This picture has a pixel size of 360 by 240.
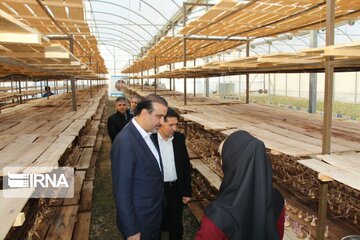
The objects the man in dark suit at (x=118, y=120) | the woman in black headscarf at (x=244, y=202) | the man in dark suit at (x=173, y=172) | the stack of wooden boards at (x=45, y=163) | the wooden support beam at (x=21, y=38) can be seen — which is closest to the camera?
the woman in black headscarf at (x=244, y=202)

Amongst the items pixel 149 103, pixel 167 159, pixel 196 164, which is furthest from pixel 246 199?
pixel 196 164

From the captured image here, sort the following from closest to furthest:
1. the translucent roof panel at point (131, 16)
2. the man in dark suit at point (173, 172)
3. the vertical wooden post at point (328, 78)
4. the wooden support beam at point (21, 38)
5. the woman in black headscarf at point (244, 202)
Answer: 1. the woman in black headscarf at point (244, 202)
2. the wooden support beam at point (21, 38)
3. the vertical wooden post at point (328, 78)
4. the man in dark suit at point (173, 172)
5. the translucent roof panel at point (131, 16)

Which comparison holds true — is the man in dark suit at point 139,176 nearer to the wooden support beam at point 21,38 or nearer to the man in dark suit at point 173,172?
the man in dark suit at point 173,172

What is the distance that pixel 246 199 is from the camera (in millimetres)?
1742

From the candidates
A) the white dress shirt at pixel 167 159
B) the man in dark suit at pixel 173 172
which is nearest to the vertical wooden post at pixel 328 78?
the man in dark suit at pixel 173 172

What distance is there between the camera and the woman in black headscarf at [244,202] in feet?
5.69

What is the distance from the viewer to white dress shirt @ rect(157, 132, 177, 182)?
351cm

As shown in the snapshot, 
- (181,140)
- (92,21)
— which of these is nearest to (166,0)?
(92,21)

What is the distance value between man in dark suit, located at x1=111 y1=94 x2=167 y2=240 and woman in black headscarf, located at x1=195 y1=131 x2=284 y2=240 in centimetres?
86

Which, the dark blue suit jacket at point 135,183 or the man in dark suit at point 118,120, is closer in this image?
the dark blue suit jacket at point 135,183

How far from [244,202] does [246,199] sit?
0.02 metres

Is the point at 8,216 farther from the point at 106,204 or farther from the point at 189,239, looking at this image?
the point at 106,204

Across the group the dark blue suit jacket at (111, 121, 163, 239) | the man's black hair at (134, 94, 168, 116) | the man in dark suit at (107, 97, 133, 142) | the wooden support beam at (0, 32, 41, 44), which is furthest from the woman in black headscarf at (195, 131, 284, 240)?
the man in dark suit at (107, 97, 133, 142)

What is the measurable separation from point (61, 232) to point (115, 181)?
166 cm
